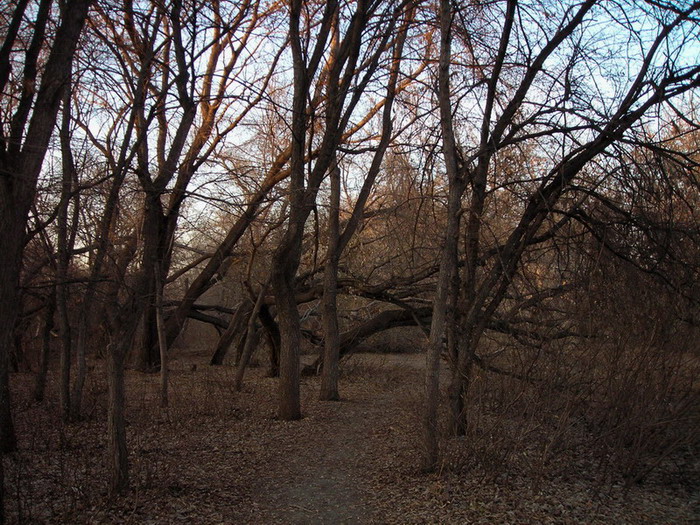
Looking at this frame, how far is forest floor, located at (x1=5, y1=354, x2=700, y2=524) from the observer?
5316mm

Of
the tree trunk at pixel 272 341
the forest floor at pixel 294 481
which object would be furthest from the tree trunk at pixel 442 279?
the tree trunk at pixel 272 341

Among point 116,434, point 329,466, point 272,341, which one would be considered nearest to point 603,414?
point 329,466

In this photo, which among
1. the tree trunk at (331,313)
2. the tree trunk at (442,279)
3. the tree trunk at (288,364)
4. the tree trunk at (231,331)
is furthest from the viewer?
the tree trunk at (231,331)

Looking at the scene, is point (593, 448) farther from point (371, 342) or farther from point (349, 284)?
point (371, 342)

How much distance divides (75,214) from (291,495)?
5665 mm

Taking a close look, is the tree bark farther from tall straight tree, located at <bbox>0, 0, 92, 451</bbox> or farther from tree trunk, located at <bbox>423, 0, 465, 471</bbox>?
tree trunk, located at <bbox>423, 0, 465, 471</bbox>

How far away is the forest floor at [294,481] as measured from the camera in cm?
532

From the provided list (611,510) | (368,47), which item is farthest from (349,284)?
(611,510)

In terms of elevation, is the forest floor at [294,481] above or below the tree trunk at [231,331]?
below

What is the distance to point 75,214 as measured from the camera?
29.6 ft

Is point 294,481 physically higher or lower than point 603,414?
lower

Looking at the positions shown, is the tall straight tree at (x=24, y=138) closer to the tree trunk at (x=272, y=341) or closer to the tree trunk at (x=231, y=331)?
the tree trunk at (x=272, y=341)

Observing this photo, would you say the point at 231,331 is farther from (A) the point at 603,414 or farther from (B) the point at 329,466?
(A) the point at 603,414

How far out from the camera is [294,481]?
6.61 metres
